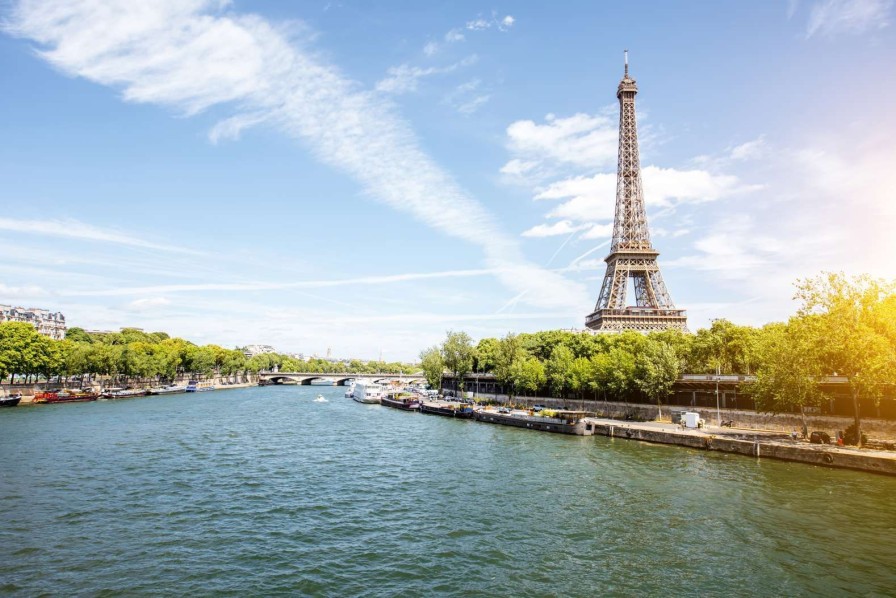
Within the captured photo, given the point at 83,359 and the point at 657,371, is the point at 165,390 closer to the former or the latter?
the point at 83,359

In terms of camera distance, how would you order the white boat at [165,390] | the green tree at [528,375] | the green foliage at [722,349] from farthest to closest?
the white boat at [165,390]
the green tree at [528,375]
the green foliage at [722,349]

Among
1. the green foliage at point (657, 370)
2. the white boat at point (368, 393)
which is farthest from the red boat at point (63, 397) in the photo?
the green foliage at point (657, 370)

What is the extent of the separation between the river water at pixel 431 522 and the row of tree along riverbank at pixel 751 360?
37.5 ft

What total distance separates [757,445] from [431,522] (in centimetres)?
3736

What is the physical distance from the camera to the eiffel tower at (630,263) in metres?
125

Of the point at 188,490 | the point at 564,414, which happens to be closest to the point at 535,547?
the point at 188,490

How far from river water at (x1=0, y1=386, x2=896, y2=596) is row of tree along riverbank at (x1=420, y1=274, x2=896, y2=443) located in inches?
450

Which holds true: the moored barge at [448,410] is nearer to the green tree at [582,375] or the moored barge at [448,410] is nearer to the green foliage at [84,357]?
the green tree at [582,375]

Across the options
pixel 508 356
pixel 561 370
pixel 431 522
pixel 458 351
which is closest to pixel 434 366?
pixel 458 351

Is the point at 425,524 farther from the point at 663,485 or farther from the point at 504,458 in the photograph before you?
the point at 504,458

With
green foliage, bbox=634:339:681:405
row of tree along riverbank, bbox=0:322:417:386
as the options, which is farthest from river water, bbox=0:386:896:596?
row of tree along riverbank, bbox=0:322:417:386

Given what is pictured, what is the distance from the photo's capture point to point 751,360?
74.4 metres

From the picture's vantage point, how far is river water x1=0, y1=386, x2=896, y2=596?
22062 mm

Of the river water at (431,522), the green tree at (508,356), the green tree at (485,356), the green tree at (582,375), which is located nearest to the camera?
the river water at (431,522)
